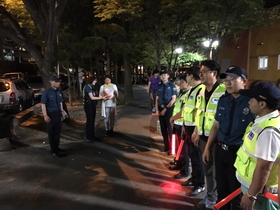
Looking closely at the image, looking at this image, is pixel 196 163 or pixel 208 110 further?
pixel 196 163

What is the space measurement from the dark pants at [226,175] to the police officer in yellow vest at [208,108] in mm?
409

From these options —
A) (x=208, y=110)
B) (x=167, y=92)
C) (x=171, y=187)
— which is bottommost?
(x=171, y=187)

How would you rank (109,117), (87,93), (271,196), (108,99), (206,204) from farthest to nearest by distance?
(109,117) < (108,99) < (87,93) < (206,204) < (271,196)

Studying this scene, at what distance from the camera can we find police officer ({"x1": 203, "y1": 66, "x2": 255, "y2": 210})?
2.56 meters

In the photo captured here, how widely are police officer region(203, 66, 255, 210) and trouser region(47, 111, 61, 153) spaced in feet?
13.0

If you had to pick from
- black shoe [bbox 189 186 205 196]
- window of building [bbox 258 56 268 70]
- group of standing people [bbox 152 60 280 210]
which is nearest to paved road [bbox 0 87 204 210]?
black shoe [bbox 189 186 205 196]

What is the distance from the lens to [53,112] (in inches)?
219

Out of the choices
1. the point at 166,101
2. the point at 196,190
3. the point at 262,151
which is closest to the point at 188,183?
the point at 196,190

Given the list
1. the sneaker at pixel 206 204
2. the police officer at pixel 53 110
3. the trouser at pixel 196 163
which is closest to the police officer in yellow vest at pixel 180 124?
the trouser at pixel 196 163

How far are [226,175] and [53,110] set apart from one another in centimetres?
415

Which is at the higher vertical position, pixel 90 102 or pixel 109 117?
pixel 90 102

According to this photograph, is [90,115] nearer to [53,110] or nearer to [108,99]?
[108,99]

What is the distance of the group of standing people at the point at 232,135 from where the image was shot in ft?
6.28

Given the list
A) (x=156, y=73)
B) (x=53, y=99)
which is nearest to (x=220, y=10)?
(x=156, y=73)
